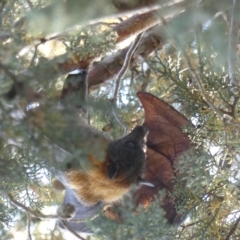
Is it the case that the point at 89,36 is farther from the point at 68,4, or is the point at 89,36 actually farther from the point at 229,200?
Result: the point at 229,200

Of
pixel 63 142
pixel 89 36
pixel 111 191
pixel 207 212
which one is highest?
pixel 89 36

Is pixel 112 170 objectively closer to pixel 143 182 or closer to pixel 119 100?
pixel 143 182

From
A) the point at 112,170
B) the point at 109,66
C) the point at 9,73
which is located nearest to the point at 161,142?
the point at 112,170

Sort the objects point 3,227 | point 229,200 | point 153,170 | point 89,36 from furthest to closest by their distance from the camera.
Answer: point 153,170 → point 229,200 → point 3,227 → point 89,36

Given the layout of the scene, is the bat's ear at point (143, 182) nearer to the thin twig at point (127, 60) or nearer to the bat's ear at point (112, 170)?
the bat's ear at point (112, 170)

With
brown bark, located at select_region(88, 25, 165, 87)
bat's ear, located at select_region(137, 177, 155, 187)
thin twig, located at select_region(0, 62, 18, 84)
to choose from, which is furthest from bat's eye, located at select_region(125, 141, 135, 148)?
thin twig, located at select_region(0, 62, 18, 84)

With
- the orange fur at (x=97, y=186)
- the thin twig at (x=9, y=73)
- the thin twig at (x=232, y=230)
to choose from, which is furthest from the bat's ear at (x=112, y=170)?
the thin twig at (x=9, y=73)

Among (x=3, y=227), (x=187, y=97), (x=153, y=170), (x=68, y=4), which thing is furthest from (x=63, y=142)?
(x=153, y=170)
